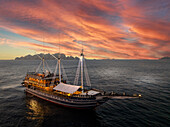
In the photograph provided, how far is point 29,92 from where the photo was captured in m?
41.8

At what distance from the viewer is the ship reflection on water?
24.0m

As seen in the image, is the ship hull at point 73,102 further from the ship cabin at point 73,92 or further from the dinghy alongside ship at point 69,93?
the ship cabin at point 73,92

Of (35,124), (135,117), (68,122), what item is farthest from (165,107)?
(35,124)

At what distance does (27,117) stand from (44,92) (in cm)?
985

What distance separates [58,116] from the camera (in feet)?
86.9

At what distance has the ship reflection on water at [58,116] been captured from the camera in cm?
2395

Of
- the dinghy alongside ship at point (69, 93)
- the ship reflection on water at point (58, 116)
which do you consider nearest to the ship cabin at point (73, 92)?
the dinghy alongside ship at point (69, 93)

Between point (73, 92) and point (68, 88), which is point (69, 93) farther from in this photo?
point (68, 88)

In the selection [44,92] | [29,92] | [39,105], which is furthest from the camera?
[29,92]

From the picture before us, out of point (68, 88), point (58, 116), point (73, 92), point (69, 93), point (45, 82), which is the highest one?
point (45, 82)

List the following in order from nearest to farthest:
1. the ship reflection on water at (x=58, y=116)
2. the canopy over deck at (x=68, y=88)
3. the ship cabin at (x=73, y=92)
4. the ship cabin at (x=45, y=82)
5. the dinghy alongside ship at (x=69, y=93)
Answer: the ship reflection on water at (x=58, y=116) < the dinghy alongside ship at (x=69, y=93) < the ship cabin at (x=73, y=92) < the canopy over deck at (x=68, y=88) < the ship cabin at (x=45, y=82)

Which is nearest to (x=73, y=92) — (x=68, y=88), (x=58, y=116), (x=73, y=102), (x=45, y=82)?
(x=73, y=102)

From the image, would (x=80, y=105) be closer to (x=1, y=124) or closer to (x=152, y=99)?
(x=1, y=124)

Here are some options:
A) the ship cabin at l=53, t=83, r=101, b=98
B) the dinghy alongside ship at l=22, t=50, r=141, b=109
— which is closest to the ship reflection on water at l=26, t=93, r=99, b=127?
the dinghy alongside ship at l=22, t=50, r=141, b=109
